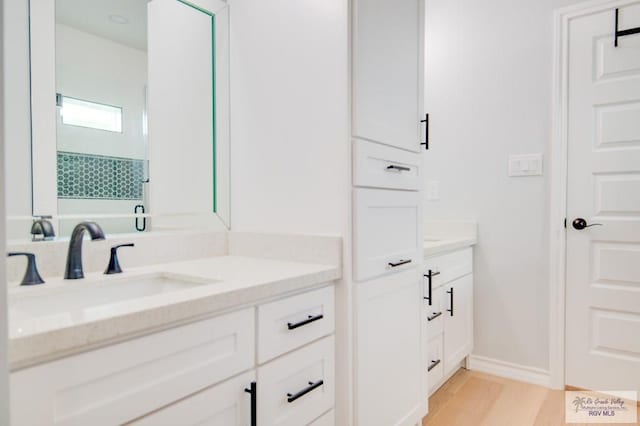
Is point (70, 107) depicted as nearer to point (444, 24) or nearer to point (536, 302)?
point (444, 24)

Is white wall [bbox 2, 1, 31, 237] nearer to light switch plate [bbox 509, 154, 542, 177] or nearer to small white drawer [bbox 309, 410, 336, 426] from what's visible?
small white drawer [bbox 309, 410, 336, 426]

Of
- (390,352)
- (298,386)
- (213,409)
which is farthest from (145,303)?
(390,352)

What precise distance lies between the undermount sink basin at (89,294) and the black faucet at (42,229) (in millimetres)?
172

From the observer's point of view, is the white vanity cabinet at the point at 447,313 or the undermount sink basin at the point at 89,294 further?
the white vanity cabinet at the point at 447,313

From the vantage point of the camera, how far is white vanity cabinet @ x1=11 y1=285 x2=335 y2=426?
0.65 metres

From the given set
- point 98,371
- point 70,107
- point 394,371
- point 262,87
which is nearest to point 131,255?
point 70,107

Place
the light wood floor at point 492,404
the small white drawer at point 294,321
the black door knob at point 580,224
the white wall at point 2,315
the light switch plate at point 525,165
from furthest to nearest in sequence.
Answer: the light switch plate at point 525,165
the black door knob at point 580,224
the light wood floor at point 492,404
the small white drawer at point 294,321
the white wall at point 2,315

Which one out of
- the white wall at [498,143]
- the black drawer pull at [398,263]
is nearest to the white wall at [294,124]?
the black drawer pull at [398,263]

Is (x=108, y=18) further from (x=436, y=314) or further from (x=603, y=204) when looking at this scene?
(x=603, y=204)

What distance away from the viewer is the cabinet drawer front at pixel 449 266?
193 centimetres

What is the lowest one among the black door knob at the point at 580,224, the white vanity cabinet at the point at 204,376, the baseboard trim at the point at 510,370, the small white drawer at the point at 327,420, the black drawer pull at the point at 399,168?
the baseboard trim at the point at 510,370

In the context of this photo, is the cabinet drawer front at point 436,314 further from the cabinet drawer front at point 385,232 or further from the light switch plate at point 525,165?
the light switch plate at point 525,165

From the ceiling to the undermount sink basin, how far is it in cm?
77

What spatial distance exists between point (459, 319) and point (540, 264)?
1.80ft
